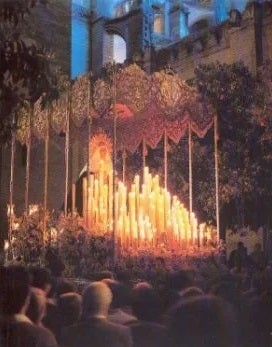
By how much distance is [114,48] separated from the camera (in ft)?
14.7

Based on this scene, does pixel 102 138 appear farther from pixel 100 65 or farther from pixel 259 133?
pixel 259 133

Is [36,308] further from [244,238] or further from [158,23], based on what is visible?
[158,23]

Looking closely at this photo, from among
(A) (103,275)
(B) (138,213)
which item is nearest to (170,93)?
(B) (138,213)

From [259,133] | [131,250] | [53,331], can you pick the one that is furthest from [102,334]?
[259,133]

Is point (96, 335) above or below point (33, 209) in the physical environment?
below

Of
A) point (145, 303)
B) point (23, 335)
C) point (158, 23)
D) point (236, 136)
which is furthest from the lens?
point (158, 23)

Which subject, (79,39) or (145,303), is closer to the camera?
(145,303)

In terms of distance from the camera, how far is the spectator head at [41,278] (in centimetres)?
368

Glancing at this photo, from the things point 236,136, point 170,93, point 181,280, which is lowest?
point 181,280

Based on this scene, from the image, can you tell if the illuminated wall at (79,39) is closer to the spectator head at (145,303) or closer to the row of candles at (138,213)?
the row of candles at (138,213)

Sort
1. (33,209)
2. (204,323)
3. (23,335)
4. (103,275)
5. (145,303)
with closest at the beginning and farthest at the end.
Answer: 1. (204,323)
2. (23,335)
3. (145,303)
4. (103,275)
5. (33,209)

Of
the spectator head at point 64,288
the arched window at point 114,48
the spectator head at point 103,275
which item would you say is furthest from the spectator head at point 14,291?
the arched window at point 114,48

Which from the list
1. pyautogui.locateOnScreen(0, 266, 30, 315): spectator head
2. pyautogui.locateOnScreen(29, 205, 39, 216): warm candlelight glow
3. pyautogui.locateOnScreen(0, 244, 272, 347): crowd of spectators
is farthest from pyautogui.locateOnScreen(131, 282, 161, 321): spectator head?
pyautogui.locateOnScreen(29, 205, 39, 216): warm candlelight glow

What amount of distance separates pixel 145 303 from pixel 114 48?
1935mm
